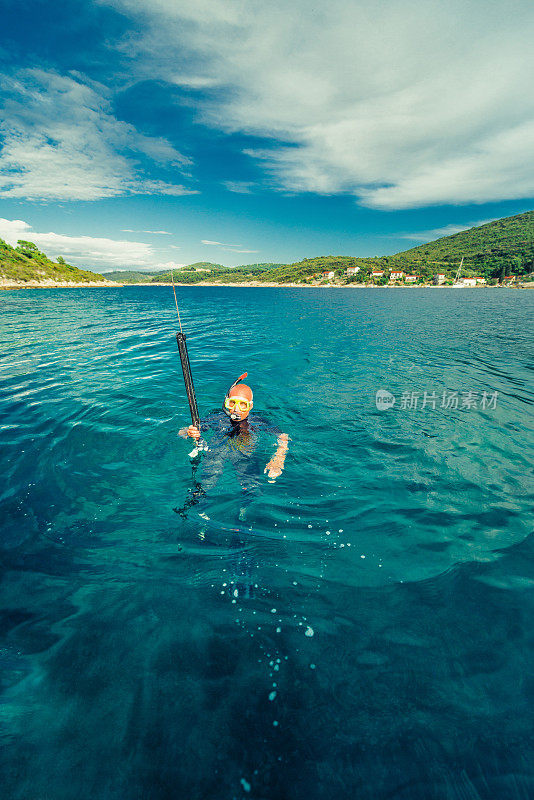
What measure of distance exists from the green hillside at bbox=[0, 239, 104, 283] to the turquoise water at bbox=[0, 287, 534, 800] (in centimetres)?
14603

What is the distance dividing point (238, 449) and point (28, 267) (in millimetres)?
181136

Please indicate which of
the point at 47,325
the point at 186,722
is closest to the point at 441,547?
the point at 186,722

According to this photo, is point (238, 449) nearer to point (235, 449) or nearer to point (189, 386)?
point (235, 449)

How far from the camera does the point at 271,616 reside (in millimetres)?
4207

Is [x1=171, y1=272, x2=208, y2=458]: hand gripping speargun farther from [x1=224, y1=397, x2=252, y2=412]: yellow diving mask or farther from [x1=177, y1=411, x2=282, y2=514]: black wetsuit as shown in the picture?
[x1=224, y1=397, x2=252, y2=412]: yellow diving mask

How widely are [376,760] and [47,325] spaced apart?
39077 millimetres

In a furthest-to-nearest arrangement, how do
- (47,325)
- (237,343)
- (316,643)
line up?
(47,325) < (237,343) < (316,643)

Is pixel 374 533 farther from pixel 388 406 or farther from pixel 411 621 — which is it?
pixel 388 406

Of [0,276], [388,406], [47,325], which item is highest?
[0,276]

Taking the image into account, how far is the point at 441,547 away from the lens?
5445 millimetres

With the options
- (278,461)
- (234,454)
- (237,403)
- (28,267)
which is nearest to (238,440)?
(234,454)

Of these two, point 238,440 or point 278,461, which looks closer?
point 278,461

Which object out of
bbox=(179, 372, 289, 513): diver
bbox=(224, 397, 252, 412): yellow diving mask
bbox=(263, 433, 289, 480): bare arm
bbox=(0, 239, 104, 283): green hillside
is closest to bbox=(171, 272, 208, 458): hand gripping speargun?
bbox=(179, 372, 289, 513): diver

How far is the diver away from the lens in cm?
713
